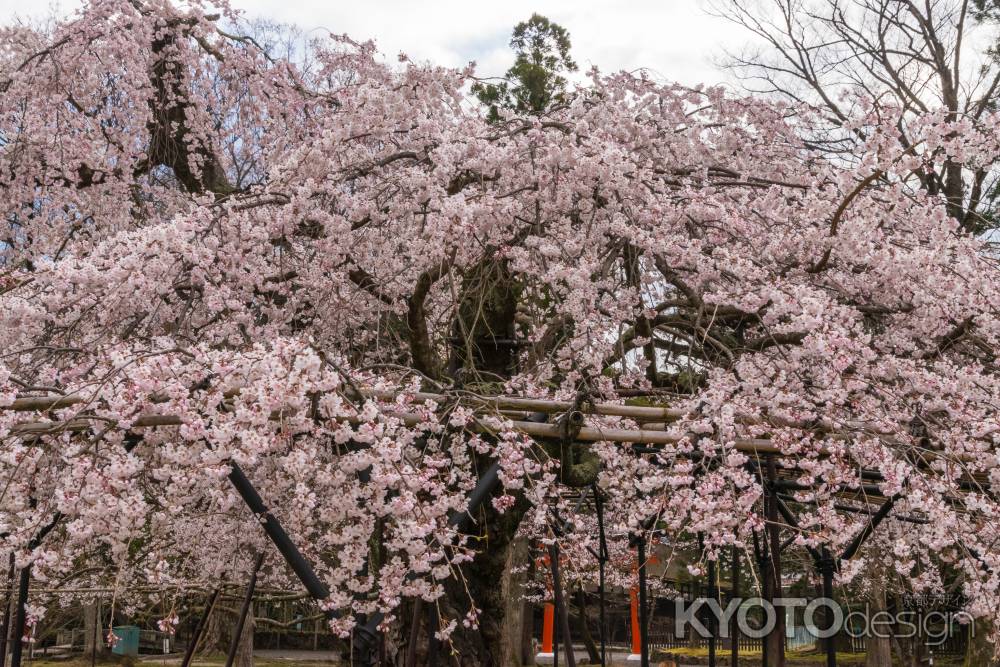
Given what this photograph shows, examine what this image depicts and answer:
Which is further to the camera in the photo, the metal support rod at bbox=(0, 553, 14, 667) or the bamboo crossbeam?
the metal support rod at bbox=(0, 553, 14, 667)

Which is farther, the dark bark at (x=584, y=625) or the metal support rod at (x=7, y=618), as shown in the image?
the dark bark at (x=584, y=625)

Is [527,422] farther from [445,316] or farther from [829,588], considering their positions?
[445,316]

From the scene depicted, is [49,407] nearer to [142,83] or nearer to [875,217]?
[875,217]

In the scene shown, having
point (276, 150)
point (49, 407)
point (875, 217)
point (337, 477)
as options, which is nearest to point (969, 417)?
point (875, 217)

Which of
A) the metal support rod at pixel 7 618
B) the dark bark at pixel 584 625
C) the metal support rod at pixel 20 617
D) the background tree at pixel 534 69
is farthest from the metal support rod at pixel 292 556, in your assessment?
the background tree at pixel 534 69

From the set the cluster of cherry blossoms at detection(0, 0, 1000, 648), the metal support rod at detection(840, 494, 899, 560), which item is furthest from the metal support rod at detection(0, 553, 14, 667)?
the metal support rod at detection(840, 494, 899, 560)

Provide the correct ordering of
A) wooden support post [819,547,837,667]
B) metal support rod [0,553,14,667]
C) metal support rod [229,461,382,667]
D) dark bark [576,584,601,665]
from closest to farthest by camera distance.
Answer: metal support rod [229,461,382,667] → wooden support post [819,547,837,667] → metal support rod [0,553,14,667] → dark bark [576,584,601,665]

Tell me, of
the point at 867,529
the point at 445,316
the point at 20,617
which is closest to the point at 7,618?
the point at 20,617

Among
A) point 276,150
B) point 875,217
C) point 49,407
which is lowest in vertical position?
point 49,407

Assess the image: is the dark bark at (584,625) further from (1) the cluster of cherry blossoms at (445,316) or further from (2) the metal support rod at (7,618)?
(2) the metal support rod at (7,618)

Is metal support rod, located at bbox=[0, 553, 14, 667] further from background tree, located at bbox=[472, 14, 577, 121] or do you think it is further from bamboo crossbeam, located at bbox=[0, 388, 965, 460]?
background tree, located at bbox=[472, 14, 577, 121]

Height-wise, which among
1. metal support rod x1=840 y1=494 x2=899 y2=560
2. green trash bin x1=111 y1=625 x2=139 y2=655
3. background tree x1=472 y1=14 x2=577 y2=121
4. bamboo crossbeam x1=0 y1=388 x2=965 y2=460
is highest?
background tree x1=472 y1=14 x2=577 y2=121

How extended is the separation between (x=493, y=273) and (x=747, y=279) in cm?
162

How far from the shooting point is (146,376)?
2.80m
